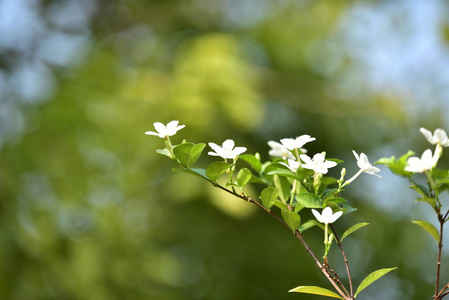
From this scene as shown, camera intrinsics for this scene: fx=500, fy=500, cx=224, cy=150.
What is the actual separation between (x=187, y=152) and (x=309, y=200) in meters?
0.11

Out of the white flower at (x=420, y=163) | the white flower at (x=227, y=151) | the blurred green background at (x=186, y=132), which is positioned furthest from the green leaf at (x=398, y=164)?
the blurred green background at (x=186, y=132)

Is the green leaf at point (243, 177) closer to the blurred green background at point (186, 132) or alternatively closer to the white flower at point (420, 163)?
the white flower at point (420, 163)

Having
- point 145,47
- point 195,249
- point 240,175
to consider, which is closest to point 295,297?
point 195,249

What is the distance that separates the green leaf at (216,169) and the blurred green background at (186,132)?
133 cm

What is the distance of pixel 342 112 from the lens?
2691 millimetres

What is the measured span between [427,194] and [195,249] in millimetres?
2318

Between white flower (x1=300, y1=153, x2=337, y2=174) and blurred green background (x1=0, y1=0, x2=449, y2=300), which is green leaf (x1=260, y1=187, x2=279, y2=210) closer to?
white flower (x1=300, y1=153, x2=337, y2=174)

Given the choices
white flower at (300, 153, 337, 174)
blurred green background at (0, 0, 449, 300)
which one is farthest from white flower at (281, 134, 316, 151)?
blurred green background at (0, 0, 449, 300)

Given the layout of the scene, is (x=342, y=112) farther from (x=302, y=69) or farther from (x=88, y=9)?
(x=88, y=9)

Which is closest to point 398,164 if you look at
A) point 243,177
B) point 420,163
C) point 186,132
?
point 420,163

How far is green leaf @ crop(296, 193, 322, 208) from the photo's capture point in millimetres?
420

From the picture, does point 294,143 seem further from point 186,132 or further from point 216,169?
point 186,132

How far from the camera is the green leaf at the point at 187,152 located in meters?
0.43

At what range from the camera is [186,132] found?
6.26 feet
